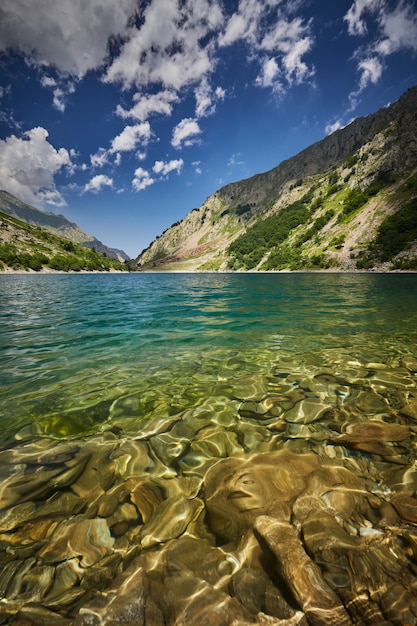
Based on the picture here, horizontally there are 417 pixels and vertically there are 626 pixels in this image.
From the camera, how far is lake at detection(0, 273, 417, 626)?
218 cm

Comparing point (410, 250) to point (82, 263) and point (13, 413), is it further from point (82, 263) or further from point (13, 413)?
point (82, 263)

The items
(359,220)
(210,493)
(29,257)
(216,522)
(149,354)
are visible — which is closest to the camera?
(216,522)

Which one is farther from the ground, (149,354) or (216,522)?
(216,522)

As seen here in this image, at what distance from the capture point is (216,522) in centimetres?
303

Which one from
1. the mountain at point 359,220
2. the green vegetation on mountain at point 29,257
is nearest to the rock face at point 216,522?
the mountain at point 359,220

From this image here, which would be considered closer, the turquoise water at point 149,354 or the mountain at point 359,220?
the turquoise water at point 149,354

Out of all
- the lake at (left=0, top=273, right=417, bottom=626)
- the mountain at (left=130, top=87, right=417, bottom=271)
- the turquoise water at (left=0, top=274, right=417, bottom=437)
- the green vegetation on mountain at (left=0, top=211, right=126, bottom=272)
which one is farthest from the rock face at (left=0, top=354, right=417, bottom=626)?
the green vegetation on mountain at (left=0, top=211, right=126, bottom=272)

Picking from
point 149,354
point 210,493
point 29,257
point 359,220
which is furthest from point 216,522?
point 29,257

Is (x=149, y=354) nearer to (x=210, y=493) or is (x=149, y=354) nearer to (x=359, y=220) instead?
(x=210, y=493)

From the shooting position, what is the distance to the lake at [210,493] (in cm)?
218

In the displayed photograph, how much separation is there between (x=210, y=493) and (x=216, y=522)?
47 cm

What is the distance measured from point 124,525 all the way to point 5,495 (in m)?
1.82

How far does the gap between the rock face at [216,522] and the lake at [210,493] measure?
2 cm

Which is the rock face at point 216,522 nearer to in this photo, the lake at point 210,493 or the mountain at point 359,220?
the lake at point 210,493
